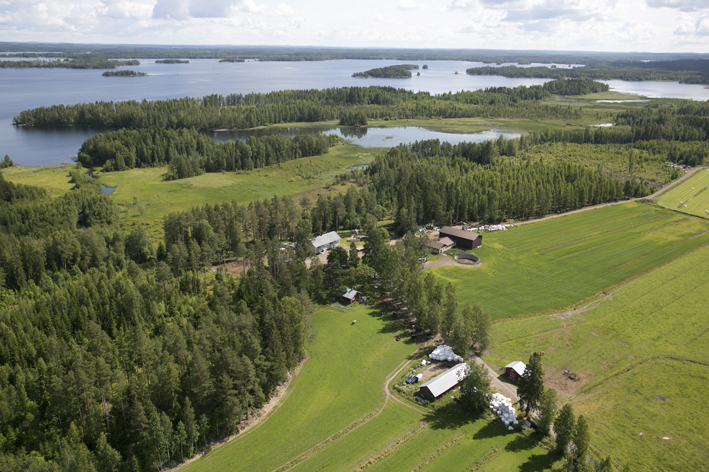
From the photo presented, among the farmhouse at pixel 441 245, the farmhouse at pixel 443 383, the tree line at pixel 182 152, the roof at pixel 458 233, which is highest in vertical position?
the tree line at pixel 182 152

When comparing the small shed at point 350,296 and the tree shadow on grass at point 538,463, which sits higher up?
the small shed at point 350,296

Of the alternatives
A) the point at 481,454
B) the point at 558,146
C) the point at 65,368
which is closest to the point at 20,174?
the point at 65,368

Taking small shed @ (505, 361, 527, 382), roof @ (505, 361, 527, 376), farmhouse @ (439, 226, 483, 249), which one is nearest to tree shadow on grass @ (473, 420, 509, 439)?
small shed @ (505, 361, 527, 382)

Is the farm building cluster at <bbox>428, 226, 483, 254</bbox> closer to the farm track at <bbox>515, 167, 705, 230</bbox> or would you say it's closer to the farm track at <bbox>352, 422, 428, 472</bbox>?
the farm track at <bbox>515, 167, 705, 230</bbox>

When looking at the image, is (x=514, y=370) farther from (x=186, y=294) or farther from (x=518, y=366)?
(x=186, y=294)

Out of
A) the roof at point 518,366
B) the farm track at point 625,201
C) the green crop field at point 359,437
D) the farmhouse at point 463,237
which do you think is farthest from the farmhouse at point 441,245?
the roof at point 518,366

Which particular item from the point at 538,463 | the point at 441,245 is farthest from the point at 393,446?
the point at 441,245

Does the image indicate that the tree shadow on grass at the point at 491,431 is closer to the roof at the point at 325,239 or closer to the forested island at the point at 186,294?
the forested island at the point at 186,294

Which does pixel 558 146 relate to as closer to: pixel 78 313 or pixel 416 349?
pixel 416 349
